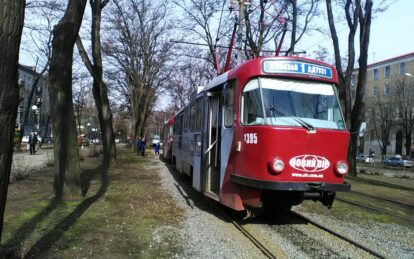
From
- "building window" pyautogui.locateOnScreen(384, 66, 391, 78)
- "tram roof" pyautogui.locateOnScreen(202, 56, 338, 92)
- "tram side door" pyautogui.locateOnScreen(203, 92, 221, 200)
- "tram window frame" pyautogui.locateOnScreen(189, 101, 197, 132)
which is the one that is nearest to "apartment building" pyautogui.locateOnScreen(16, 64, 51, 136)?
"tram window frame" pyautogui.locateOnScreen(189, 101, 197, 132)

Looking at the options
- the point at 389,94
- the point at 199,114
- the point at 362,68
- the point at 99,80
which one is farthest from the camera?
the point at 389,94

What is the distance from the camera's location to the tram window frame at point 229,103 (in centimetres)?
937

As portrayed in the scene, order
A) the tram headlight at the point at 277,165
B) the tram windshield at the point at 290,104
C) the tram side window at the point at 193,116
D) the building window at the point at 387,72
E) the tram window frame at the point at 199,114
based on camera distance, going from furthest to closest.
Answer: the building window at the point at 387,72, the tram side window at the point at 193,116, the tram window frame at the point at 199,114, the tram windshield at the point at 290,104, the tram headlight at the point at 277,165

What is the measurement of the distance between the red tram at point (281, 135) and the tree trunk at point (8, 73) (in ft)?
15.7

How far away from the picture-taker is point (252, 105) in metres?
8.70

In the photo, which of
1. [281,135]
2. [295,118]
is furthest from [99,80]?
[281,135]

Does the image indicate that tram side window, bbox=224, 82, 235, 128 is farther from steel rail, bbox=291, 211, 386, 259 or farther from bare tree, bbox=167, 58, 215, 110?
bare tree, bbox=167, 58, 215, 110

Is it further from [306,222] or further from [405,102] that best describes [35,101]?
[306,222]

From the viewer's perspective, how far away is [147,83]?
44656 mm

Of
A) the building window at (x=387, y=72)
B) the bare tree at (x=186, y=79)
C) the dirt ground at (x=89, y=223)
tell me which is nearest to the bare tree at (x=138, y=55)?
the bare tree at (x=186, y=79)

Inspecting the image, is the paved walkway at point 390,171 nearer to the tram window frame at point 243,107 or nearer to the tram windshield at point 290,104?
the tram windshield at point 290,104

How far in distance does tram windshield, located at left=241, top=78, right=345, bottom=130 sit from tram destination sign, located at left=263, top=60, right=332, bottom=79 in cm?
18

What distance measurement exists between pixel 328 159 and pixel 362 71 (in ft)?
54.2

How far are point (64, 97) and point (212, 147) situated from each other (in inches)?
147
